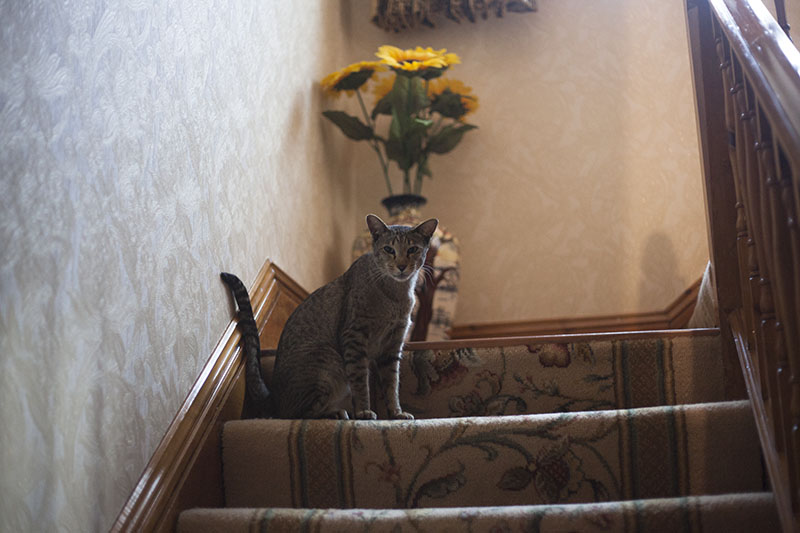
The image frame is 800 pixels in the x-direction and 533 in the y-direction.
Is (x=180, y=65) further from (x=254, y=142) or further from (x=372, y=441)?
(x=372, y=441)

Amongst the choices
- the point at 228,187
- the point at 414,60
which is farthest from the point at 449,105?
the point at 228,187

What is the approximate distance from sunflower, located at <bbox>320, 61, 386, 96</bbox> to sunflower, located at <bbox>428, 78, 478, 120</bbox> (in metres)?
0.28

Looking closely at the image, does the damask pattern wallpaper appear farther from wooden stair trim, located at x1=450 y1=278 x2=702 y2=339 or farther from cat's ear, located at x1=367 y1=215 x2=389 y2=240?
cat's ear, located at x1=367 y1=215 x2=389 y2=240

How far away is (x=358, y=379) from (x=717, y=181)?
1.00m

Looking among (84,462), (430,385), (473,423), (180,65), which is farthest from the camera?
(430,385)

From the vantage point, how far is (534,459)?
4.98 ft

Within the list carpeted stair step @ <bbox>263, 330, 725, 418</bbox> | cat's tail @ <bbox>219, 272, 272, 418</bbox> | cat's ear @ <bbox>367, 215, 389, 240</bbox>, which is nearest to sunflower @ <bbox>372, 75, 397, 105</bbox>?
cat's ear @ <bbox>367, 215, 389, 240</bbox>

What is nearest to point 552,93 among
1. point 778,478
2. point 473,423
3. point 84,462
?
point 473,423

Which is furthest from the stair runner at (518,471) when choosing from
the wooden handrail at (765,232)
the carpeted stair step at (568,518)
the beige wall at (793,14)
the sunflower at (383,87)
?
the beige wall at (793,14)

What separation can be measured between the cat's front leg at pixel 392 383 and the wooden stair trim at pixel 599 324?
52.1 inches

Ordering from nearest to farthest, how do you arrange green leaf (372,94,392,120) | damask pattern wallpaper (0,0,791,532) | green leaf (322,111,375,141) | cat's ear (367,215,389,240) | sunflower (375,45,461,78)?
damask pattern wallpaper (0,0,791,532)
cat's ear (367,215,389,240)
sunflower (375,45,461,78)
green leaf (322,111,375,141)
green leaf (372,94,392,120)

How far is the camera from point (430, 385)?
6.38ft

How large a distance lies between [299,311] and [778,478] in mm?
1247

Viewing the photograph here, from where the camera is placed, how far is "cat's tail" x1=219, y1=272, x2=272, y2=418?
193cm
